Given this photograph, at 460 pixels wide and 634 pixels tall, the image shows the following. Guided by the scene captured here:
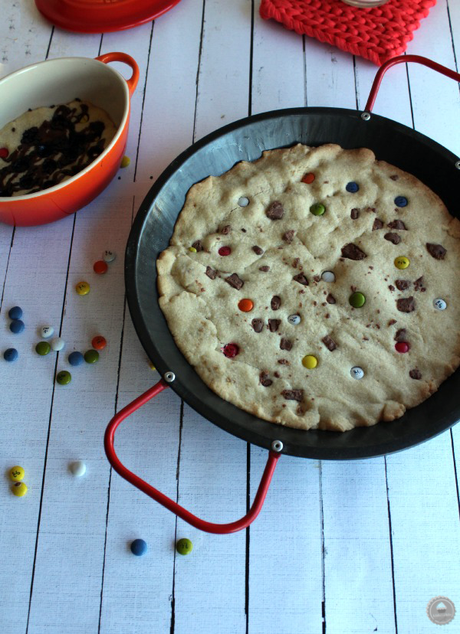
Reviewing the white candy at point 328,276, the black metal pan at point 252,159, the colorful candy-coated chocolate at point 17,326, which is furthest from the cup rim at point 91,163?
the white candy at point 328,276

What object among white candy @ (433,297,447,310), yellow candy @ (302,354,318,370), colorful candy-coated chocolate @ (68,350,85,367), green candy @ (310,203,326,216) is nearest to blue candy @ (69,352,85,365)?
colorful candy-coated chocolate @ (68,350,85,367)

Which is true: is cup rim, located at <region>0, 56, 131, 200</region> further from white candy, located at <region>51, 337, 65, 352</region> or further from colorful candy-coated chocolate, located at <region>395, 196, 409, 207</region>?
colorful candy-coated chocolate, located at <region>395, 196, 409, 207</region>

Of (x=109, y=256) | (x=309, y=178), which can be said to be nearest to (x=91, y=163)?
(x=109, y=256)

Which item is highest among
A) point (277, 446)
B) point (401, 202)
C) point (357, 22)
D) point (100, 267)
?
point (357, 22)

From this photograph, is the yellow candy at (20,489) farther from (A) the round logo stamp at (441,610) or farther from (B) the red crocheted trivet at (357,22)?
(B) the red crocheted trivet at (357,22)

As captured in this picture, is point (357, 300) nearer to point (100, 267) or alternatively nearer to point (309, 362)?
point (309, 362)

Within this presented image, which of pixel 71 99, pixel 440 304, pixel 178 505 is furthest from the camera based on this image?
pixel 71 99

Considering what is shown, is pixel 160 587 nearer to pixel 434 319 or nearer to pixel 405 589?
pixel 405 589
